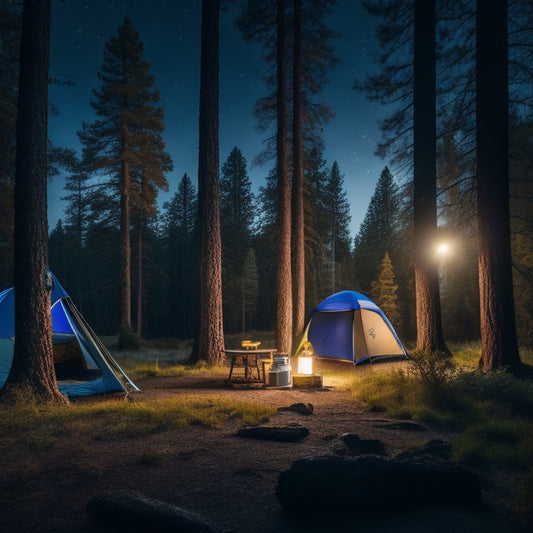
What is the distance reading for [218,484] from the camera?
10.8 feet

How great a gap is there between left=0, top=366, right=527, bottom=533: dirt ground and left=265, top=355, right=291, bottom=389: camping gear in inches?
105

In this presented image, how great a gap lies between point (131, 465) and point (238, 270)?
3309 centimetres

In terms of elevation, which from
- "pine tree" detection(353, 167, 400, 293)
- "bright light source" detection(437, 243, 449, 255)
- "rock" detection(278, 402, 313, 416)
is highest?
"pine tree" detection(353, 167, 400, 293)

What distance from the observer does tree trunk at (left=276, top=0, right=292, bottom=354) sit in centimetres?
1287

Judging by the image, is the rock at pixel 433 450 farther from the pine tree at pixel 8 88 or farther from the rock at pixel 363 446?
the pine tree at pixel 8 88

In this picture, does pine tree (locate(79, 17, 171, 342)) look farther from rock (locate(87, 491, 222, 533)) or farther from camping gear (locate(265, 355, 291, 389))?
rock (locate(87, 491, 222, 533))

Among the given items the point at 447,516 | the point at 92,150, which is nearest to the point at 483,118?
the point at 447,516

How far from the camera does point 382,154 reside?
11516mm

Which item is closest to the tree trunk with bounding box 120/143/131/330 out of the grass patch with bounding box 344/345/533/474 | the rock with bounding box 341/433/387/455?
the grass patch with bounding box 344/345/533/474

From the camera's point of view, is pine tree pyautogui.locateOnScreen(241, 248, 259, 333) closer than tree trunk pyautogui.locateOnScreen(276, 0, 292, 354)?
No

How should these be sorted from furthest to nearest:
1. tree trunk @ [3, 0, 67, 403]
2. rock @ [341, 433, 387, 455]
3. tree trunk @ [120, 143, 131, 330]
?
tree trunk @ [120, 143, 131, 330], tree trunk @ [3, 0, 67, 403], rock @ [341, 433, 387, 455]

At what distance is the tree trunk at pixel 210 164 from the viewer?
11.2m

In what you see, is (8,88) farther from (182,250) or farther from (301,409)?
(182,250)

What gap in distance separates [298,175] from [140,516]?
14292mm
